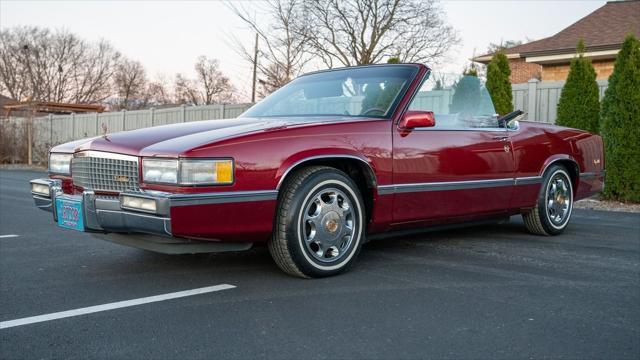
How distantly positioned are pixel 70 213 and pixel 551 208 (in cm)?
442

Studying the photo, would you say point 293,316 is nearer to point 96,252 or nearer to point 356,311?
point 356,311

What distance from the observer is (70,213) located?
396 centimetres

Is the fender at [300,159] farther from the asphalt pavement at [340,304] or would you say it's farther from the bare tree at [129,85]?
the bare tree at [129,85]

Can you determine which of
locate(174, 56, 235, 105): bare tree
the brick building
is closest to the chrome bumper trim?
the brick building

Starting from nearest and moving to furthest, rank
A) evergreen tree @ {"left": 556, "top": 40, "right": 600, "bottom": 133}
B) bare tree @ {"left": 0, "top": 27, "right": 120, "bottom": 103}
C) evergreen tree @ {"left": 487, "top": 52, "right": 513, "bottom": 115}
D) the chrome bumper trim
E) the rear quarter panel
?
the chrome bumper trim < the rear quarter panel < evergreen tree @ {"left": 556, "top": 40, "right": 600, "bottom": 133} < evergreen tree @ {"left": 487, "top": 52, "right": 513, "bottom": 115} < bare tree @ {"left": 0, "top": 27, "right": 120, "bottom": 103}

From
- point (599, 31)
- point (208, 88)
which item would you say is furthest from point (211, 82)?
point (599, 31)

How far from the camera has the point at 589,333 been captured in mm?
2947

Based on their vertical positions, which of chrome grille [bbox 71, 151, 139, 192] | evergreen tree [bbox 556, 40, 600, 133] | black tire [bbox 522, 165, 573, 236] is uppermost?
evergreen tree [bbox 556, 40, 600, 133]

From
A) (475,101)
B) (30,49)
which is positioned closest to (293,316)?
(475,101)

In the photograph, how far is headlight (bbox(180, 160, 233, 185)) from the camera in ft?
11.3

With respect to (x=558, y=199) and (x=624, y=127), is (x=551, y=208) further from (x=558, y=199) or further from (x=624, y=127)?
(x=624, y=127)

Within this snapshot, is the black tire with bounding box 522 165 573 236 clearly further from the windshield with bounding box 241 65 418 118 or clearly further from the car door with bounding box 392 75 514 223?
the windshield with bounding box 241 65 418 118

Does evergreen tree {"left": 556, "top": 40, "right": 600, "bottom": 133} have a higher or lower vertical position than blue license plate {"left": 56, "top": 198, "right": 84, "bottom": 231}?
higher

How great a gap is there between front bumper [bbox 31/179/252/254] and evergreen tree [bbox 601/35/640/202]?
7.81m
